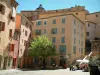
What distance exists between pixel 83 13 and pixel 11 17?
97.5ft

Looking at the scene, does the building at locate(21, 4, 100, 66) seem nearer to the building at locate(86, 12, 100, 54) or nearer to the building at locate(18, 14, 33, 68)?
the building at locate(86, 12, 100, 54)

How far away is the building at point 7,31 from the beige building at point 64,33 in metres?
14.5

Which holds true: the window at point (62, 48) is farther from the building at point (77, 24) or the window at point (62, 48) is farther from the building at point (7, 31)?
the building at point (7, 31)

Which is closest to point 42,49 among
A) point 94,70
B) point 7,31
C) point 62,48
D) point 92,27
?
point 62,48

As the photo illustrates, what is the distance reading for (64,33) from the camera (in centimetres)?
5516

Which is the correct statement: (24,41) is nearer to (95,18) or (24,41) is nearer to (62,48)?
(62,48)

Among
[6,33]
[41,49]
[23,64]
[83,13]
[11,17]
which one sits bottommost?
[23,64]

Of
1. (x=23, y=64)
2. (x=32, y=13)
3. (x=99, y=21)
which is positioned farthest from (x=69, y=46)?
(x=32, y=13)

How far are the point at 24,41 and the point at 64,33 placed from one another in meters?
10.8

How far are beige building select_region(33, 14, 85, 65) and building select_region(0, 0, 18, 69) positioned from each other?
14473 millimetres

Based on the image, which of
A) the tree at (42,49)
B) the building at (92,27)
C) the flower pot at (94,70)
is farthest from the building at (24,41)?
the flower pot at (94,70)

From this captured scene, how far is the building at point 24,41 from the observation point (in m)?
50.2

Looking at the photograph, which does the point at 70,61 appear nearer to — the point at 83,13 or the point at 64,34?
the point at 64,34

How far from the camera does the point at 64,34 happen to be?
181 ft
